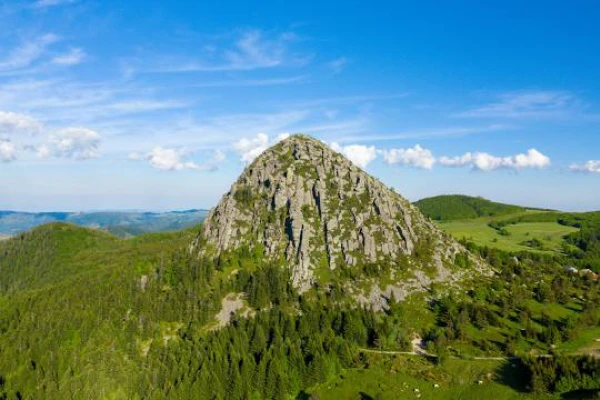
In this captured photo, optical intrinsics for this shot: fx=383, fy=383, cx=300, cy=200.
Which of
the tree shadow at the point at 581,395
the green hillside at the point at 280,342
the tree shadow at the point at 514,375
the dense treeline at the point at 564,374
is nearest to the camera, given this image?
the tree shadow at the point at 581,395

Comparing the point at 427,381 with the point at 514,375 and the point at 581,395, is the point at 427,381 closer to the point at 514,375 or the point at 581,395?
the point at 514,375

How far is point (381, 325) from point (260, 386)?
2311 inches

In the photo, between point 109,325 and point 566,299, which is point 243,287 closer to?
point 109,325

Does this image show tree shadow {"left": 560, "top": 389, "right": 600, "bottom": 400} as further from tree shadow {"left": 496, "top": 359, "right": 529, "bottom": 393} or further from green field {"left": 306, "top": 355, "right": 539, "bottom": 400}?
tree shadow {"left": 496, "top": 359, "right": 529, "bottom": 393}

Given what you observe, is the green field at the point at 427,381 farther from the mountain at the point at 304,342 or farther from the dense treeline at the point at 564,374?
the dense treeline at the point at 564,374

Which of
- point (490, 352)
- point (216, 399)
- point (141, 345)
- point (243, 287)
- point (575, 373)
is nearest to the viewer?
point (575, 373)

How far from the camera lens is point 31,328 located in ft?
589

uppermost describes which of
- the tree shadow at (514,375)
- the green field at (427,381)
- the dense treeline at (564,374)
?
the dense treeline at (564,374)

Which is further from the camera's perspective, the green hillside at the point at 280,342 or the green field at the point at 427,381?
the green hillside at the point at 280,342

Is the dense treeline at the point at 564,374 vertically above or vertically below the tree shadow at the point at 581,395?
above

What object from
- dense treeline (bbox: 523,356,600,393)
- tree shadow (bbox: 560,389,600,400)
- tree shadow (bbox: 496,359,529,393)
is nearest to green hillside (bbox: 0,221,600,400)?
dense treeline (bbox: 523,356,600,393)

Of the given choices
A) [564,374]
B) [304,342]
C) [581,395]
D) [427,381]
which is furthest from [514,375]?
[304,342]

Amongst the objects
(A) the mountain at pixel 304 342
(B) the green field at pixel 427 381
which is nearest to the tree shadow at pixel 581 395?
(A) the mountain at pixel 304 342

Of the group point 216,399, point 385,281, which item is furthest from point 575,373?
point 216,399
